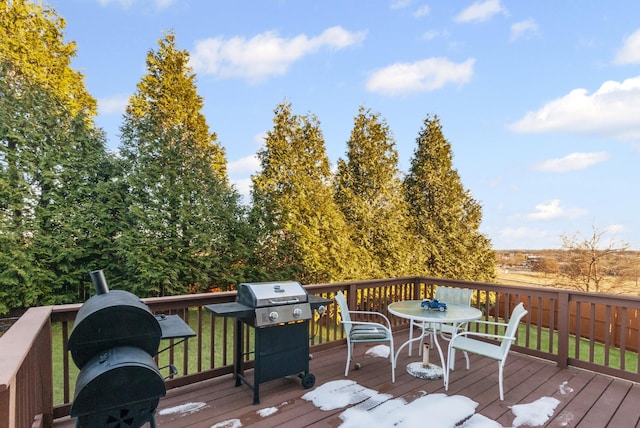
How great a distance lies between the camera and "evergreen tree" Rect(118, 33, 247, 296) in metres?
7.33

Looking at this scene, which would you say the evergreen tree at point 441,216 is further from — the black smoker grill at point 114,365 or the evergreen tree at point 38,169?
the black smoker grill at point 114,365

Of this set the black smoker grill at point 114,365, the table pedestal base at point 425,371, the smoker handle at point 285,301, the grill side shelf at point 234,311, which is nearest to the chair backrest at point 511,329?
the table pedestal base at point 425,371

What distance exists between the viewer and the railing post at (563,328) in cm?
386

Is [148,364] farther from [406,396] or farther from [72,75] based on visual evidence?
[72,75]

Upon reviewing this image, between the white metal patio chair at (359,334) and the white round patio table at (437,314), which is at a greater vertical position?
the white round patio table at (437,314)

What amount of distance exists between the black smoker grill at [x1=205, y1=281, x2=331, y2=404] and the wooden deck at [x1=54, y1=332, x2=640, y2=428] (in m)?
0.21

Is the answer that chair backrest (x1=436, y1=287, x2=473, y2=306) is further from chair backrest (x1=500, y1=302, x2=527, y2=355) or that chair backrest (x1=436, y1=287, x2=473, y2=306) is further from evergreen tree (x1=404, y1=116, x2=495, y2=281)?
evergreen tree (x1=404, y1=116, x2=495, y2=281)

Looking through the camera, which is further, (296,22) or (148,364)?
(296,22)

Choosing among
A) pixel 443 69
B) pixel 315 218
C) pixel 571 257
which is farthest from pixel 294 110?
pixel 571 257

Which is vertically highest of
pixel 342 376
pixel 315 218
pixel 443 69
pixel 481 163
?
pixel 443 69

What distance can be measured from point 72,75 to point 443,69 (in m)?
8.88

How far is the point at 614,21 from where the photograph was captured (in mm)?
5949

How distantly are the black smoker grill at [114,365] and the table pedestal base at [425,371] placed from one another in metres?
2.71

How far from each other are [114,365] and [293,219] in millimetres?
6891
